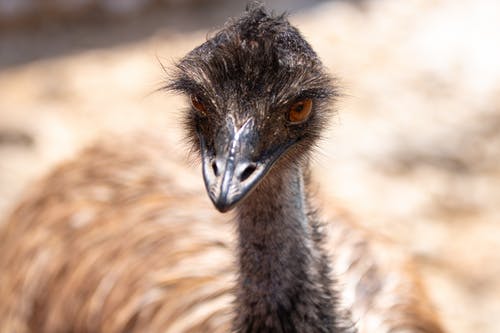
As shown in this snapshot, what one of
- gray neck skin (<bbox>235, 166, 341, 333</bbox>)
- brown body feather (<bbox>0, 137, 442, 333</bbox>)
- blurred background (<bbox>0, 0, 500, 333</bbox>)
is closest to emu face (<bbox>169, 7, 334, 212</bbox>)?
gray neck skin (<bbox>235, 166, 341, 333</bbox>)

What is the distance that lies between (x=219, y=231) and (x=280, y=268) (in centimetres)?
97

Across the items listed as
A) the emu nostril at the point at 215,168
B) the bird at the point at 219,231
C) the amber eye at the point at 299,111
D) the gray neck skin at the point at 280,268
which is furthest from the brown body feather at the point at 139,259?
the emu nostril at the point at 215,168

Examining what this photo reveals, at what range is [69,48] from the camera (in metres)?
6.98

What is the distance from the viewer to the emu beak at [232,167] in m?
2.20

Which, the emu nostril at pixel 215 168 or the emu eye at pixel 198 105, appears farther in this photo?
the emu eye at pixel 198 105

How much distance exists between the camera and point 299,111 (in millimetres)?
2496

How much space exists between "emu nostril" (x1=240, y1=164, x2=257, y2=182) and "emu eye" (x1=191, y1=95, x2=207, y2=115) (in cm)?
22

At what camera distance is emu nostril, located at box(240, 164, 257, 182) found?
2.27m

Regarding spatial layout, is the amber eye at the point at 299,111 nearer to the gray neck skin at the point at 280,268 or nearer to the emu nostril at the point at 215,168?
the gray neck skin at the point at 280,268

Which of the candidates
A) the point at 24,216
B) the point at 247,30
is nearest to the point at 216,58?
the point at 247,30

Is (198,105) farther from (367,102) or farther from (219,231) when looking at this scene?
(367,102)

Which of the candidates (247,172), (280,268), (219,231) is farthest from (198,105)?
(219,231)

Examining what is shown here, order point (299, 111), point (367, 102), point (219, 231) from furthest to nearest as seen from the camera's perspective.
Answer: point (367, 102) → point (219, 231) → point (299, 111)

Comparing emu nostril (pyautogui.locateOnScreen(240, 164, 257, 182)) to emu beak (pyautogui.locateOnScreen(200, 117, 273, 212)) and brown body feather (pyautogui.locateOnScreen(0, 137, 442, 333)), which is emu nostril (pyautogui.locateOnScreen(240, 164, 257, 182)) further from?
brown body feather (pyautogui.locateOnScreen(0, 137, 442, 333))
